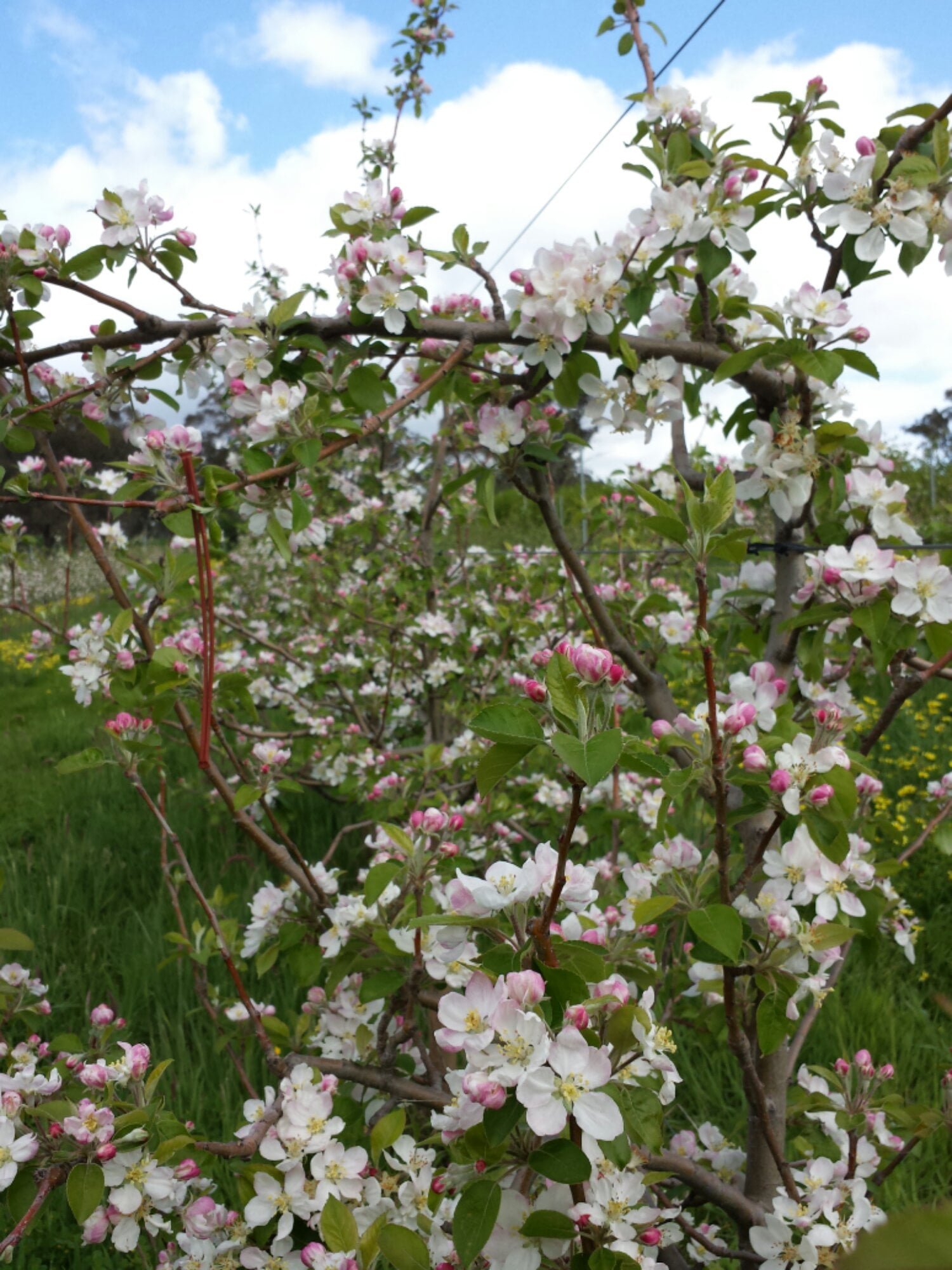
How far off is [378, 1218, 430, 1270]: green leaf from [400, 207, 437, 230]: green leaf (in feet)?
4.80

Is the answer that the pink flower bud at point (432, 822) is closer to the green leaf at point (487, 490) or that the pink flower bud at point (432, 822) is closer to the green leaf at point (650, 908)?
the green leaf at point (650, 908)

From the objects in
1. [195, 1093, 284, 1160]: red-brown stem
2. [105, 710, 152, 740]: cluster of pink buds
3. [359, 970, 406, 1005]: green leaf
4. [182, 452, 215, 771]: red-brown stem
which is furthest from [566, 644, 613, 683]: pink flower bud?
[105, 710, 152, 740]: cluster of pink buds

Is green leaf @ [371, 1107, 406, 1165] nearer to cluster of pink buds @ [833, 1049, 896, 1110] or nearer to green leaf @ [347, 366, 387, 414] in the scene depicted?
cluster of pink buds @ [833, 1049, 896, 1110]

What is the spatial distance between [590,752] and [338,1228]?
26.6 inches

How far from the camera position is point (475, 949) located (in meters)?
1.00

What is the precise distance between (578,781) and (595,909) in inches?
33.6

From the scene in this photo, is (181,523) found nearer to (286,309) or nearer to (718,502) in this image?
(286,309)

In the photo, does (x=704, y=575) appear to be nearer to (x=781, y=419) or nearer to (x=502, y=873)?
(x=502, y=873)

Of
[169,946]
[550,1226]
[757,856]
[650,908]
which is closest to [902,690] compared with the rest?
[757,856]

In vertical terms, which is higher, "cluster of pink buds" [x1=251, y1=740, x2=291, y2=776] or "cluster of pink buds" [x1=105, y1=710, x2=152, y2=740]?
"cluster of pink buds" [x1=105, y1=710, x2=152, y2=740]

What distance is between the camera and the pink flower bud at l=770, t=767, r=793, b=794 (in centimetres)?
98

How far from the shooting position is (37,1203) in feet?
3.13

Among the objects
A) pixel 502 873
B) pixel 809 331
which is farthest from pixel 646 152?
pixel 502 873

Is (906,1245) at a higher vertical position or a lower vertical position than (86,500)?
lower
